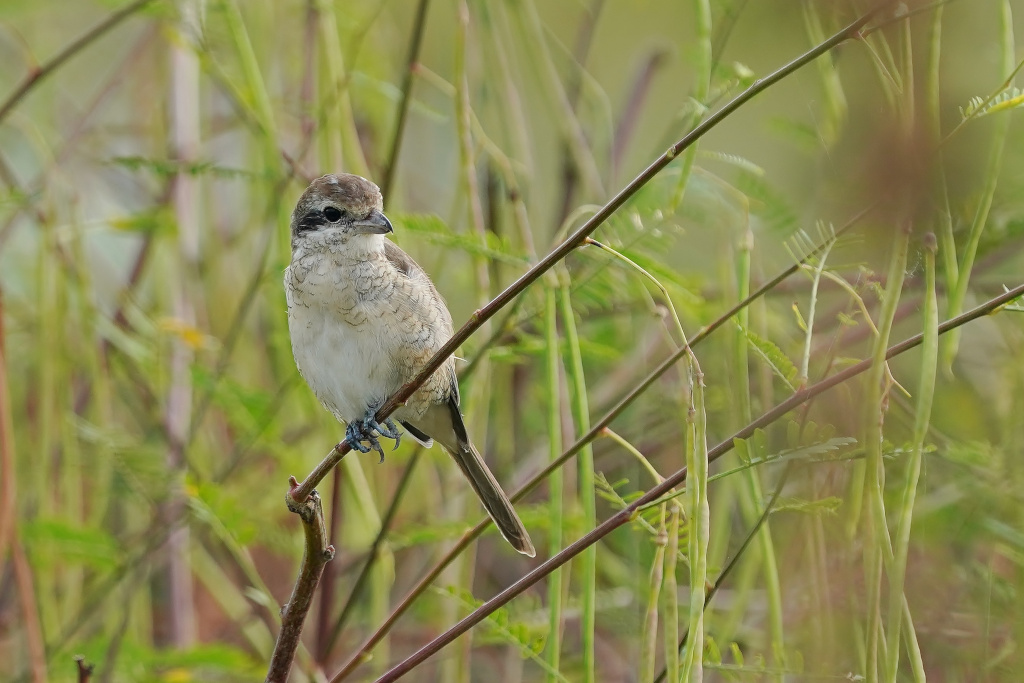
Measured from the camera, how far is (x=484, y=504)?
2.97m

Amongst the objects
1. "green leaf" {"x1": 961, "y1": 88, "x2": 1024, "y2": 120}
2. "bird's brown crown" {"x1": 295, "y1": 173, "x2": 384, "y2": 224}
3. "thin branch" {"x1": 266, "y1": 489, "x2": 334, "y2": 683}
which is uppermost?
"bird's brown crown" {"x1": 295, "y1": 173, "x2": 384, "y2": 224}

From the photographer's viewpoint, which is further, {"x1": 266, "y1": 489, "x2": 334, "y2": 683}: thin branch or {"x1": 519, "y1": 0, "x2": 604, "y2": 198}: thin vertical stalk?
{"x1": 519, "y1": 0, "x2": 604, "y2": 198}: thin vertical stalk

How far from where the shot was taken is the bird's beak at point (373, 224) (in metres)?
3.07

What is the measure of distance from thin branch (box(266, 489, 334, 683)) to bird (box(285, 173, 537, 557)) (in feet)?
2.58

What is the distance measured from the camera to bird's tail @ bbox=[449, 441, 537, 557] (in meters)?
2.77

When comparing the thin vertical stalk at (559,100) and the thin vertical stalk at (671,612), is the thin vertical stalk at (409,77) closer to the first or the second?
the thin vertical stalk at (559,100)

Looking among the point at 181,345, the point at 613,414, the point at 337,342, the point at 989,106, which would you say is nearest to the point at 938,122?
the point at 989,106

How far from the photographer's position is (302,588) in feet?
7.35

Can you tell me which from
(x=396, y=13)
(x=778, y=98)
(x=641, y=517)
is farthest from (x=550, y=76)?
(x=641, y=517)

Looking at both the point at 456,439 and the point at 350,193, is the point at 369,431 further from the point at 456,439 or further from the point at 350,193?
the point at 350,193

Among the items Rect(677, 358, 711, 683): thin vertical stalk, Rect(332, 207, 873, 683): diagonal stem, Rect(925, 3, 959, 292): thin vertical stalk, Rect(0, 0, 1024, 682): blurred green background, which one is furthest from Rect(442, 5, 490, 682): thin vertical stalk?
Rect(925, 3, 959, 292): thin vertical stalk

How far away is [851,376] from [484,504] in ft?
4.47

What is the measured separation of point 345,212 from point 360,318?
314mm

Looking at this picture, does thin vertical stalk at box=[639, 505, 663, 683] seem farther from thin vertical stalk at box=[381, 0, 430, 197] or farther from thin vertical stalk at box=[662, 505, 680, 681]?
thin vertical stalk at box=[381, 0, 430, 197]
